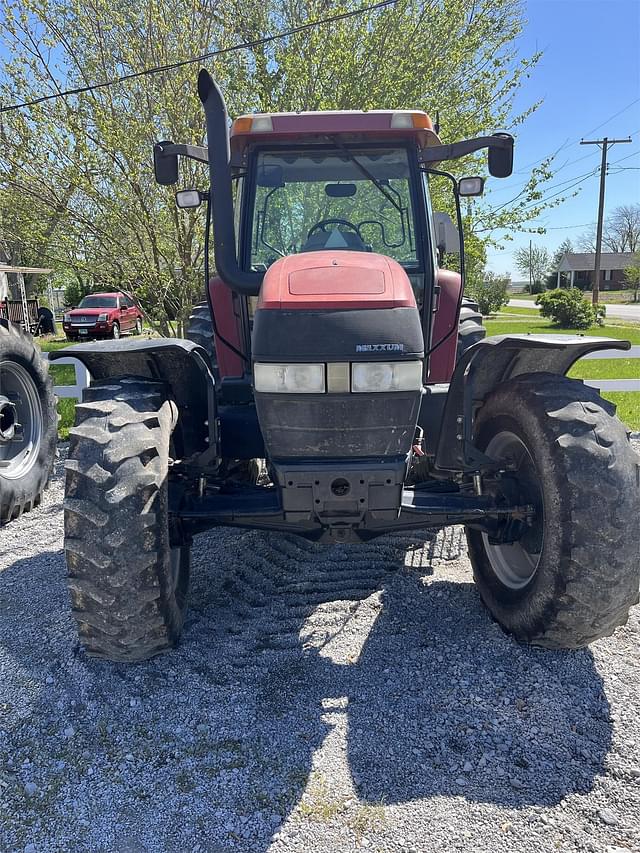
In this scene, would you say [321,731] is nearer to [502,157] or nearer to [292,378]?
[292,378]

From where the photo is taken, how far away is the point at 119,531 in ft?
8.69

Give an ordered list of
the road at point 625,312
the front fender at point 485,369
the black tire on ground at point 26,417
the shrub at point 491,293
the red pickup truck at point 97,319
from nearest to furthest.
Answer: the front fender at point 485,369, the black tire on ground at point 26,417, the red pickup truck at point 97,319, the road at point 625,312, the shrub at point 491,293

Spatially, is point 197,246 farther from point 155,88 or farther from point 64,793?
point 64,793

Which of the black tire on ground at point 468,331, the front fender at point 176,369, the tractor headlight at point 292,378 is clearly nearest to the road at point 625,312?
the black tire on ground at point 468,331

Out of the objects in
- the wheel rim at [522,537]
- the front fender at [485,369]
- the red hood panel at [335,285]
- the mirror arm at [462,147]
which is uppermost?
the mirror arm at [462,147]

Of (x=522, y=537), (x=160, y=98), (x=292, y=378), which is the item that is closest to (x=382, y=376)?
(x=292, y=378)

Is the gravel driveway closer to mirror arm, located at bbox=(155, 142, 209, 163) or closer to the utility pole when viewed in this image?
mirror arm, located at bbox=(155, 142, 209, 163)

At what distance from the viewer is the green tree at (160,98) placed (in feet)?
25.6

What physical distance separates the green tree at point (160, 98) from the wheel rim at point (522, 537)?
608 cm

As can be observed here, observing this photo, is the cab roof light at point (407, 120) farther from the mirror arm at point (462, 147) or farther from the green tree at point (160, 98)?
the green tree at point (160, 98)

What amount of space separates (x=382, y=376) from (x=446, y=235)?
182cm

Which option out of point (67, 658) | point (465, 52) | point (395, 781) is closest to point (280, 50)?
point (465, 52)

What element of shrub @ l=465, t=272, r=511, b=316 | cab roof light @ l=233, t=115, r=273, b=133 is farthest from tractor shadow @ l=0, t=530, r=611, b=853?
shrub @ l=465, t=272, r=511, b=316

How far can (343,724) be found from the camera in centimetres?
269
